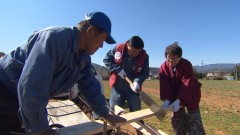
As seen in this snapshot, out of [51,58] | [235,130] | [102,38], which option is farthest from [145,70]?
[235,130]

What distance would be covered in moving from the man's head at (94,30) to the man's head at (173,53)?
80.3 inches

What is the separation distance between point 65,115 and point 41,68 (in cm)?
335

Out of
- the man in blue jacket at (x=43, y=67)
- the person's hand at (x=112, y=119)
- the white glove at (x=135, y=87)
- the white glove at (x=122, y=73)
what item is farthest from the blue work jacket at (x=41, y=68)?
the white glove at (x=122, y=73)

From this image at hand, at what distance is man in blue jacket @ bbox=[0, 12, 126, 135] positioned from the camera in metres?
1.69

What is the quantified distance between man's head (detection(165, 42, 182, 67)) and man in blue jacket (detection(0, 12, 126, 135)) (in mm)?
1897

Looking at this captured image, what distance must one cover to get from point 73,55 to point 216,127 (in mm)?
7003

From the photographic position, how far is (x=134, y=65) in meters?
4.82

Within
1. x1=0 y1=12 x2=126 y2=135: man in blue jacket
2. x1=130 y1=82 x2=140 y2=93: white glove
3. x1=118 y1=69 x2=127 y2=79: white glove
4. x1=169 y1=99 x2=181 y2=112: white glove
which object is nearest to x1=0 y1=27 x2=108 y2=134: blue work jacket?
x1=0 y1=12 x2=126 y2=135: man in blue jacket

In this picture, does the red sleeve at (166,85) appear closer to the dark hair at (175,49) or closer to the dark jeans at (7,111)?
the dark hair at (175,49)

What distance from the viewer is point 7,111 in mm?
2123

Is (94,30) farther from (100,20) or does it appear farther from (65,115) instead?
(65,115)

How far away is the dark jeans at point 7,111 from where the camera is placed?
2090 mm

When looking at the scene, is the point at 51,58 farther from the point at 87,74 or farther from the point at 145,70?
the point at 145,70

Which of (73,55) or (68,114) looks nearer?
(73,55)
